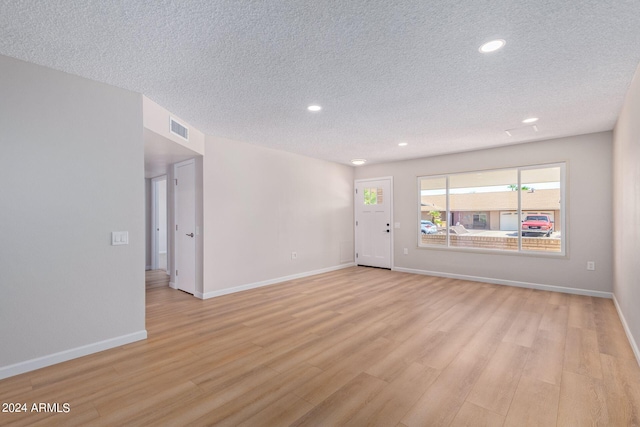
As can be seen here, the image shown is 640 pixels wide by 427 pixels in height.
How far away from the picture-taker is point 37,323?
8.18ft

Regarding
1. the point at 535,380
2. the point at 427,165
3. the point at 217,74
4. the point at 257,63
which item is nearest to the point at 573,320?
the point at 535,380

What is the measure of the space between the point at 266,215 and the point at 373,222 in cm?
288

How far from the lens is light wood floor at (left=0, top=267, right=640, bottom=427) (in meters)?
1.89

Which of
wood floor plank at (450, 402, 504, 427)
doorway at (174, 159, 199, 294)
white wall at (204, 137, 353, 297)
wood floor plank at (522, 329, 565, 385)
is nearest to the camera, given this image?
wood floor plank at (450, 402, 504, 427)

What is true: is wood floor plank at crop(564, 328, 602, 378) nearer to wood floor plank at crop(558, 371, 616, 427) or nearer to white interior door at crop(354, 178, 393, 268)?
wood floor plank at crop(558, 371, 616, 427)

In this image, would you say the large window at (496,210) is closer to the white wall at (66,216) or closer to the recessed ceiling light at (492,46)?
the recessed ceiling light at (492,46)

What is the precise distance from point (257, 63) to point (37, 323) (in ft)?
9.38

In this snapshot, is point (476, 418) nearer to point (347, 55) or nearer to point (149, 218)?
point (347, 55)

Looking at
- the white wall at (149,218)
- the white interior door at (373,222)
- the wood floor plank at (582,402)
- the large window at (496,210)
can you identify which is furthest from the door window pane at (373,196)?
the white wall at (149,218)

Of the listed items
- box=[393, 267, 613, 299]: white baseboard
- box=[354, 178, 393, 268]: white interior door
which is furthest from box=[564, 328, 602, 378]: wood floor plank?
box=[354, 178, 393, 268]: white interior door

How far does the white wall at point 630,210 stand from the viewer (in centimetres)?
264

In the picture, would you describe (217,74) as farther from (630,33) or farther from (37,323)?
(630,33)

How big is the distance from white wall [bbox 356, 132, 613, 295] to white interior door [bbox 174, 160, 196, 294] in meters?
4.59

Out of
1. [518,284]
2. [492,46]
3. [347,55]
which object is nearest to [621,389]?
[492,46]
